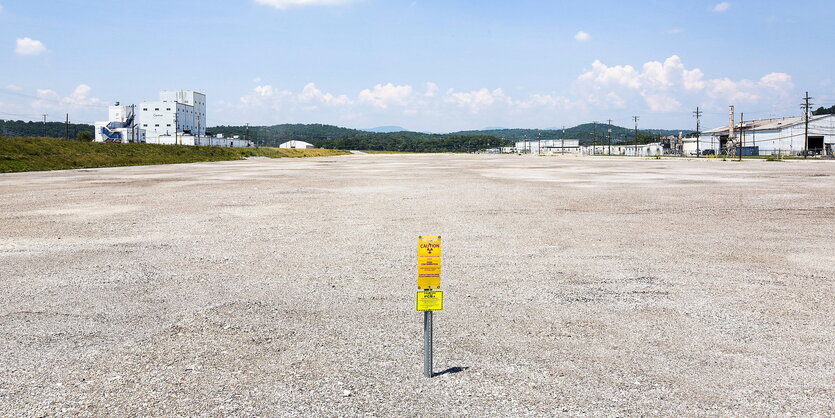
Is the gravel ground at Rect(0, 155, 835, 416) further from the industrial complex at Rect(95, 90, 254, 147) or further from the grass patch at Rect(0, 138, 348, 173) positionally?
the industrial complex at Rect(95, 90, 254, 147)

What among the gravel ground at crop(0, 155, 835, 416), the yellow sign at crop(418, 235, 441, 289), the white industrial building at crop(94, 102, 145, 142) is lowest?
the gravel ground at crop(0, 155, 835, 416)

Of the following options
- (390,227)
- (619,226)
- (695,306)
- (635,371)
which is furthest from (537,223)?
(635,371)

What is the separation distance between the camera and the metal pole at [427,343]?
209 inches

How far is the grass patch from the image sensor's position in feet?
164

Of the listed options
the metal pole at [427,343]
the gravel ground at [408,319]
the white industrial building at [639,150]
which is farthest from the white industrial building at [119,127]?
the metal pole at [427,343]

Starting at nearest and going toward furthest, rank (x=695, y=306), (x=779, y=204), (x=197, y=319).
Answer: (x=197, y=319) → (x=695, y=306) → (x=779, y=204)

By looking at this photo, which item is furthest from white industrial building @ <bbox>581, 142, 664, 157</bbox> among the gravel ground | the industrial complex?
the gravel ground

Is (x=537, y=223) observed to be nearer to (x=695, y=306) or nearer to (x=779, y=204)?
(x=695, y=306)

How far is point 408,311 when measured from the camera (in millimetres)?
7762

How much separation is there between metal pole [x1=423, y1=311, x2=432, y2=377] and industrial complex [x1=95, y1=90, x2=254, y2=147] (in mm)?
142383

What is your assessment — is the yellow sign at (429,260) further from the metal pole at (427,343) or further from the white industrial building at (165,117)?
the white industrial building at (165,117)

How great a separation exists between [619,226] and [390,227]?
6194 mm

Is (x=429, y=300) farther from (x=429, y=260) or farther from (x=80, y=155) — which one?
(x=80, y=155)

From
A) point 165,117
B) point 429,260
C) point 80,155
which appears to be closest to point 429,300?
point 429,260
